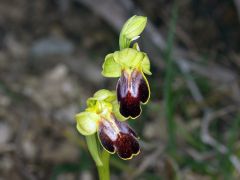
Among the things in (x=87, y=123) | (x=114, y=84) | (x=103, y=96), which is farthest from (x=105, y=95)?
(x=114, y=84)

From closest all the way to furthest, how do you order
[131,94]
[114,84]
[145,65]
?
[131,94]
[145,65]
[114,84]

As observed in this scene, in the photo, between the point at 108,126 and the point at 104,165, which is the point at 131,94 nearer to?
the point at 108,126

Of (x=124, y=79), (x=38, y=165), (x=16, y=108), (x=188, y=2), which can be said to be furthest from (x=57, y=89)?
(x=124, y=79)

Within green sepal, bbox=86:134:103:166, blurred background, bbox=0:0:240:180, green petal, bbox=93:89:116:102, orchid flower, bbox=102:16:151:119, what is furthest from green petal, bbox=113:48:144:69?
blurred background, bbox=0:0:240:180

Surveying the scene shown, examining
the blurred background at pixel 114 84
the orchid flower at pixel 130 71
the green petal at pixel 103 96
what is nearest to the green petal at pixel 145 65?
the orchid flower at pixel 130 71

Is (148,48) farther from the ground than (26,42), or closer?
closer

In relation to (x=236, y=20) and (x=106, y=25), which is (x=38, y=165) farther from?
(x=236, y=20)

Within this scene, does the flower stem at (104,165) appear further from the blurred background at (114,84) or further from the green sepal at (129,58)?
the blurred background at (114,84)
